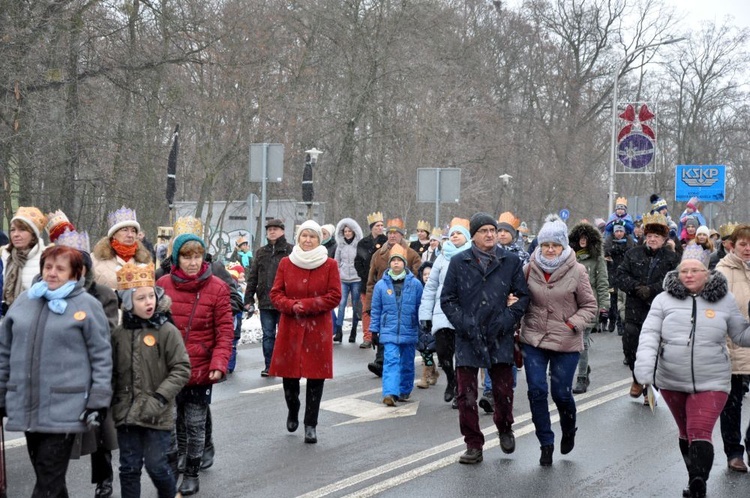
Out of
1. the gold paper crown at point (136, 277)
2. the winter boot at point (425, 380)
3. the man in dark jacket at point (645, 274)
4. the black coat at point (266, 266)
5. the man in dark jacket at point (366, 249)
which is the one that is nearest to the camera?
the gold paper crown at point (136, 277)

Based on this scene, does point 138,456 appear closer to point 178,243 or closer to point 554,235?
point 178,243

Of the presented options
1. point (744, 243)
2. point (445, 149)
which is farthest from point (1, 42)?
point (445, 149)

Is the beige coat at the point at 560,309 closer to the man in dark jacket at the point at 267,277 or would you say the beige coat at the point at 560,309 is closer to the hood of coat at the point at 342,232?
the man in dark jacket at the point at 267,277

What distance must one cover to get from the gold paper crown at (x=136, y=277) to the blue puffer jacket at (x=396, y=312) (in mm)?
5051

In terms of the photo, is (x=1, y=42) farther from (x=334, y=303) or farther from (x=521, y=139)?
(x=521, y=139)

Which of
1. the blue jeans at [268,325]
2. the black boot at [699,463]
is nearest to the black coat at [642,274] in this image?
the black boot at [699,463]

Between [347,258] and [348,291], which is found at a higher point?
[347,258]

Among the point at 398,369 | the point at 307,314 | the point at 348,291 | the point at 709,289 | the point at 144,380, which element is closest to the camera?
the point at 144,380

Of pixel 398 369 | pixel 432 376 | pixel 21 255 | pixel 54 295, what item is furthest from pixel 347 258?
pixel 54 295

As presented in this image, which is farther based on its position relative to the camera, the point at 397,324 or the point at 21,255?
the point at 397,324

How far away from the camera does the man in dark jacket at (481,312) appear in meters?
7.90

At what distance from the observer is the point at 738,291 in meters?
7.98

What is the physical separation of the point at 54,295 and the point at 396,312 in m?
5.74

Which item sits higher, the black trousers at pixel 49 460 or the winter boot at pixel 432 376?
the black trousers at pixel 49 460
